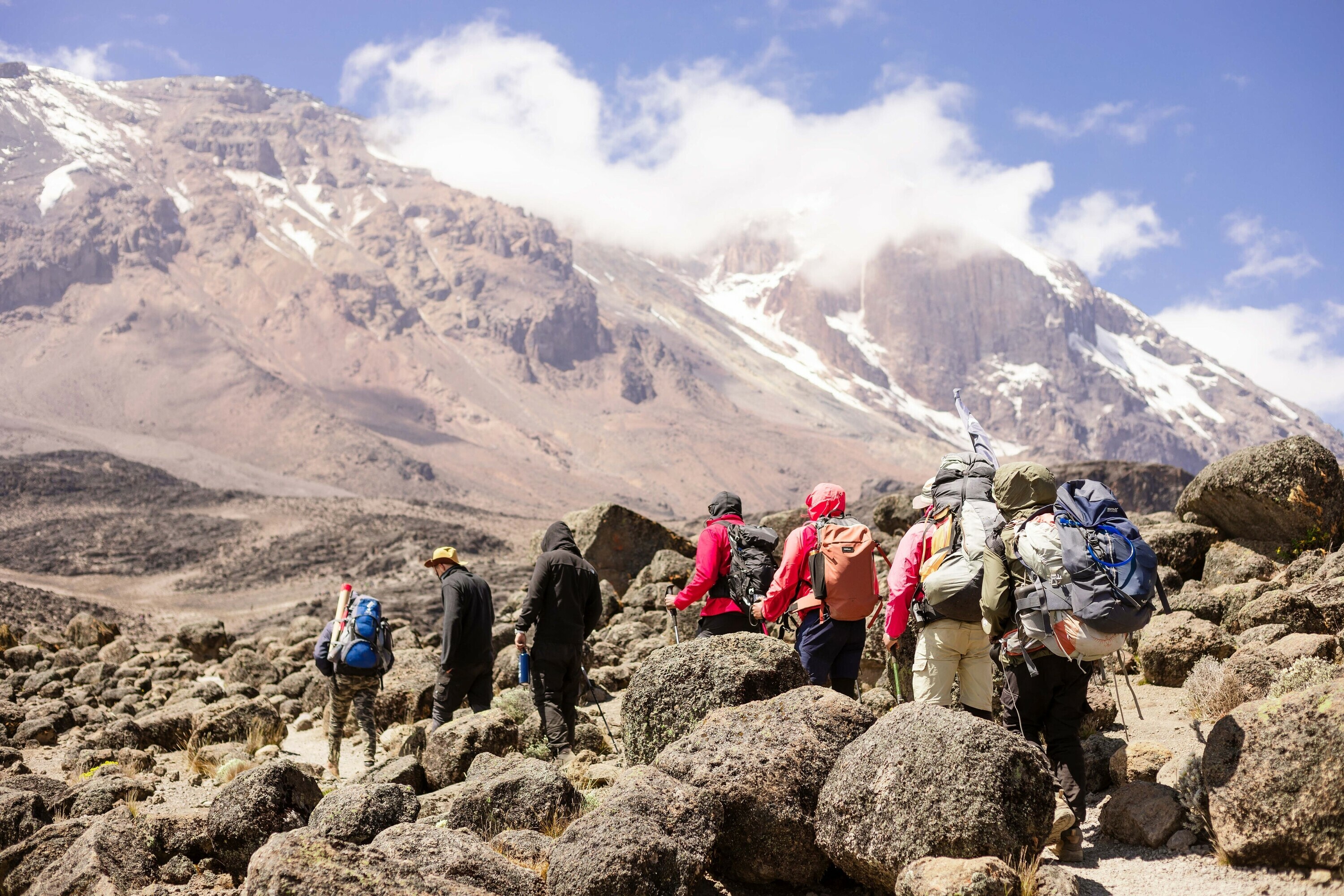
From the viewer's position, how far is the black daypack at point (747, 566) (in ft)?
23.0

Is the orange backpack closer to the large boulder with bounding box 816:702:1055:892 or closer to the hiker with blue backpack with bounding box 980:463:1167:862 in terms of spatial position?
the hiker with blue backpack with bounding box 980:463:1167:862

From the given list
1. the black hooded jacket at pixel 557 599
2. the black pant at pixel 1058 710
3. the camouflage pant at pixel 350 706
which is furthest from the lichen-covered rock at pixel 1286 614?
the camouflage pant at pixel 350 706

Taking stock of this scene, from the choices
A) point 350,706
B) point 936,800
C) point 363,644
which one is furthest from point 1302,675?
point 350,706

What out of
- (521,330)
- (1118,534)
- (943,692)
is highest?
(521,330)

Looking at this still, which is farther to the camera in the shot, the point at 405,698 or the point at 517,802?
the point at 405,698

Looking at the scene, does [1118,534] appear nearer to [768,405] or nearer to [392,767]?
[392,767]

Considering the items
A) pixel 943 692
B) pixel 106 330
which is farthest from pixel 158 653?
pixel 106 330

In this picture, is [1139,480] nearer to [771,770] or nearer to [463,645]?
[463,645]

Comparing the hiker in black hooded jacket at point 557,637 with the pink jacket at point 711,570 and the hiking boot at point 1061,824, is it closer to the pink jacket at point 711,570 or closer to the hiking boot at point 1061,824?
the pink jacket at point 711,570

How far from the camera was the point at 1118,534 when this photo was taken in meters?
4.49

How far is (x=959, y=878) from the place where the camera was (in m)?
3.84

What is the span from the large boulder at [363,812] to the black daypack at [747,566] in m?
2.64

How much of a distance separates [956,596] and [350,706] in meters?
6.09

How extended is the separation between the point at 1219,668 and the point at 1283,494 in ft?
15.9
